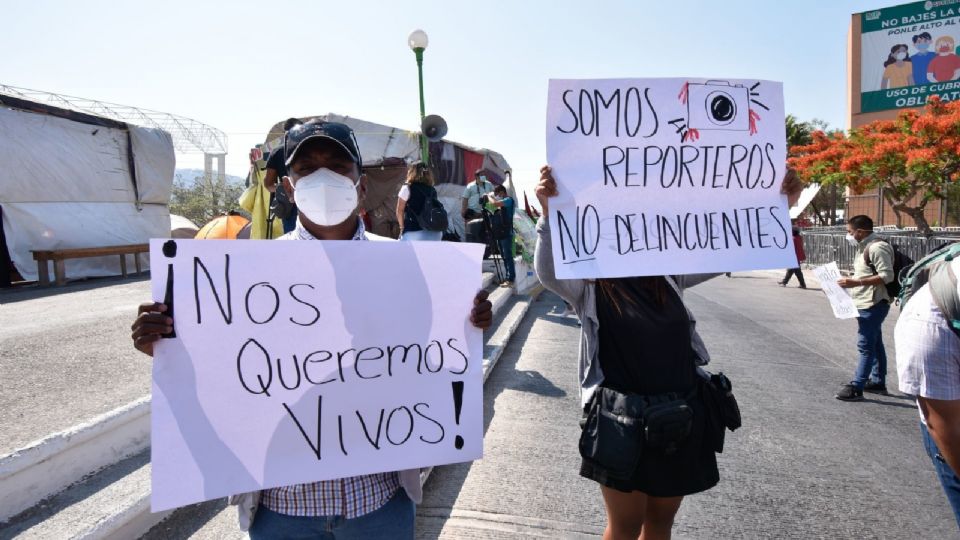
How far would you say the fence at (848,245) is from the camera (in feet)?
42.3

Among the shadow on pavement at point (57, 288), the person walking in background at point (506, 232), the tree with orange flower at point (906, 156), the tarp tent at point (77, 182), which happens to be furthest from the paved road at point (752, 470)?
the tree with orange flower at point (906, 156)

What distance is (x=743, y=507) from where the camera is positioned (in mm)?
3322

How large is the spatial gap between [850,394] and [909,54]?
125 ft

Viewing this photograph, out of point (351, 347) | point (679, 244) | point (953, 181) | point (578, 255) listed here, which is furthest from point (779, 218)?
point (953, 181)

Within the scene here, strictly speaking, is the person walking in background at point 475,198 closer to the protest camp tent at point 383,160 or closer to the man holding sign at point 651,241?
the protest camp tent at point 383,160

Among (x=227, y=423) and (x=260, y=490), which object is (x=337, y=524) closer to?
(x=260, y=490)

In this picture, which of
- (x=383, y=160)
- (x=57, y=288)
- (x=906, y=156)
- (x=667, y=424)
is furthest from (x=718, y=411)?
(x=906, y=156)

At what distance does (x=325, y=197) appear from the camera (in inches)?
75.1

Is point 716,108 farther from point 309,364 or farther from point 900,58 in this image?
point 900,58

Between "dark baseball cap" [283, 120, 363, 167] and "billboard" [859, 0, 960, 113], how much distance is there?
41.7 metres

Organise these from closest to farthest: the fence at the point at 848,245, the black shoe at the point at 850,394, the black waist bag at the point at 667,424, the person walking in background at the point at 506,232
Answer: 1. the black waist bag at the point at 667,424
2. the black shoe at the point at 850,394
3. the person walking in background at the point at 506,232
4. the fence at the point at 848,245

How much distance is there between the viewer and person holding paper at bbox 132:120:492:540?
1.63 meters

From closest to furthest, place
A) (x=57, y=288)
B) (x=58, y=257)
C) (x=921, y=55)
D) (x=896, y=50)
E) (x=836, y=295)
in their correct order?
1. (x=836, y=295)
2. (x=57, y=288)
3. (x=58, y=257)
4. (x=896, y=50)
5. (x=921, y=55)

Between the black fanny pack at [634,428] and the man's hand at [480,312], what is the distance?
0.66m
